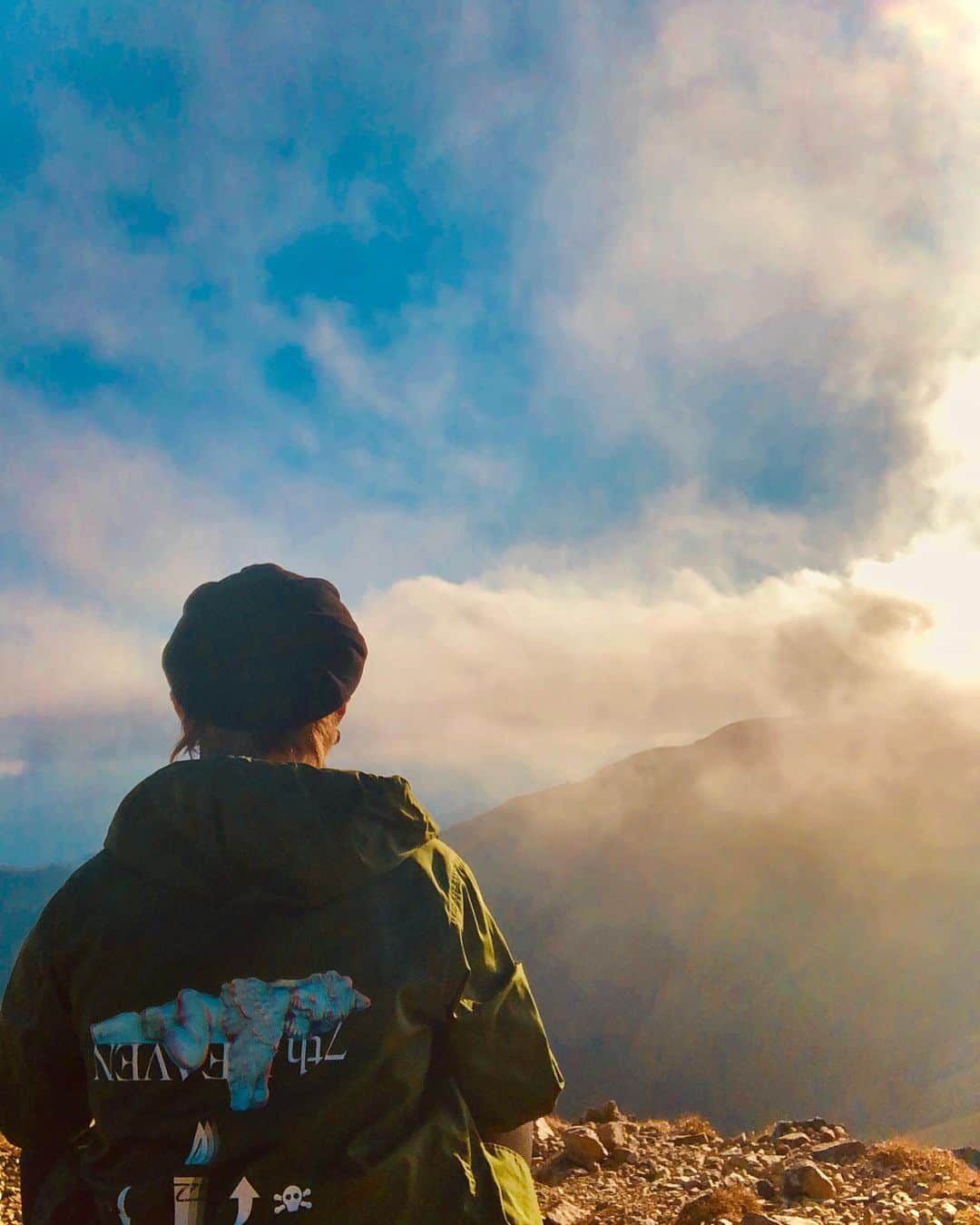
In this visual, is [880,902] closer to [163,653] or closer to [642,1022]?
[642,1022]

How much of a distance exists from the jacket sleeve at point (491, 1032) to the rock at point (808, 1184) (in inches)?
332

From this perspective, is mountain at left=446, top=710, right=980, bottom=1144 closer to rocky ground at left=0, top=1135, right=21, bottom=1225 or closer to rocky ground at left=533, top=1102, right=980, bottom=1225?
rocky ground at left=533, top=1102, right=980, bottom=1225

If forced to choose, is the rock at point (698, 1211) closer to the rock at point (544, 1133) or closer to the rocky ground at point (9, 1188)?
the rock at point (544, 1133)

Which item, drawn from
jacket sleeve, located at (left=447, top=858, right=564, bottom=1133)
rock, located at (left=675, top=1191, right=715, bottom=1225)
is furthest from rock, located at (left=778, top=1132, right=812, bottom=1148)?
jacket sleeve, located at (left=447, top=858, right=564, bottom=1133)

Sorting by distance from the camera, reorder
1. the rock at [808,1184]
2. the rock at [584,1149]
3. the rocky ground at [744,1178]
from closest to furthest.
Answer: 1. the rocky ground at [744,1178]
2. the rock at [808,1184]
3. the rock at [584,1149]

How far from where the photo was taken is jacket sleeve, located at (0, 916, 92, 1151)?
225 centimetres

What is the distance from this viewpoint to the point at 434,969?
7.11 feet

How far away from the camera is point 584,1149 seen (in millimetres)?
10914

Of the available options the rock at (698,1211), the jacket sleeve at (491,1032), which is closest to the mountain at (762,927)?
the rock at (698,1211)

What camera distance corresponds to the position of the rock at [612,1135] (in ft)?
37.4

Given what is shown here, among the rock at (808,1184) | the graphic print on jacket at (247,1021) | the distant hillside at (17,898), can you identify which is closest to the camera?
the graphic print on jacket at (247,1021)

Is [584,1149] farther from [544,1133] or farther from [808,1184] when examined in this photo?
[808,1184]

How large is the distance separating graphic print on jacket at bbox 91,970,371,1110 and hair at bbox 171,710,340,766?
0.64 meters

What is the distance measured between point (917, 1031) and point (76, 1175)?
303ft
